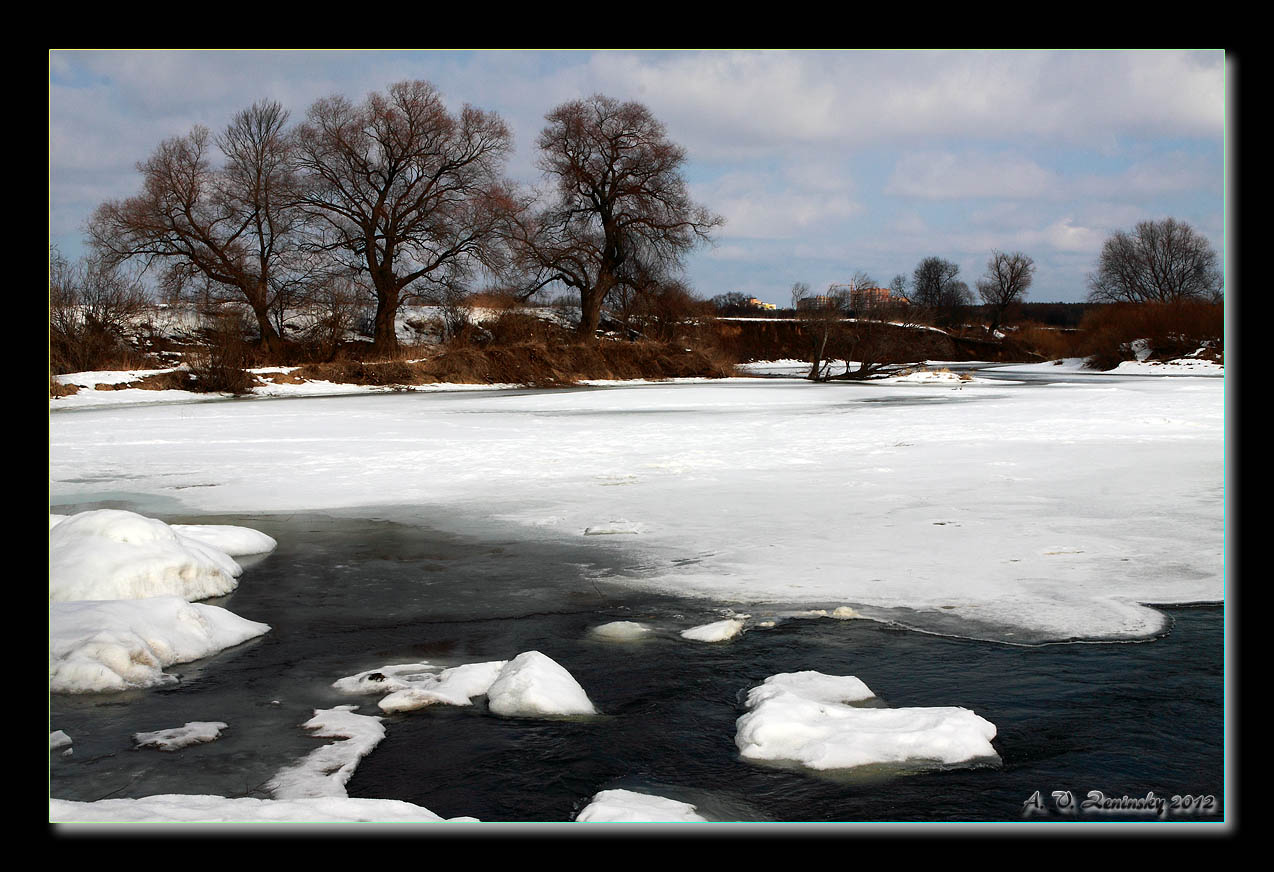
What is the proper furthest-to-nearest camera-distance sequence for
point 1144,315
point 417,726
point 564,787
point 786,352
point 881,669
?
point 786,352, point 1144,315, point 881,669, point 417,726, point 564,787

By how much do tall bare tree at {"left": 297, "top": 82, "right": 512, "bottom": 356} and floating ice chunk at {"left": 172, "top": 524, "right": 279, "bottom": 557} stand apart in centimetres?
2873

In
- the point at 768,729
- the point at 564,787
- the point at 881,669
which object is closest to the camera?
the point at 564,787

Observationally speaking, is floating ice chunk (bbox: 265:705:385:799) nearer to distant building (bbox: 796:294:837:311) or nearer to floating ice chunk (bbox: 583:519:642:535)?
floating ice chunk (bbox: 583:519:642:535)

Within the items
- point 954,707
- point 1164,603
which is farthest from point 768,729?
point 1164,603

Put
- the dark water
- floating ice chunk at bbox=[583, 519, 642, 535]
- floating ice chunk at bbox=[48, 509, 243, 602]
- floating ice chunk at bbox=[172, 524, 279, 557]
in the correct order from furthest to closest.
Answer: floating ice chunk at bbox=[583, 519, 642, 535]
floating ice chunk at bbox=[172, 524, 279, 557]
floating ice chunk at bbox=[48, 509, 243, 602]
the dark water

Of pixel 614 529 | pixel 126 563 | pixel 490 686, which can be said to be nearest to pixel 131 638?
pixel 126 563

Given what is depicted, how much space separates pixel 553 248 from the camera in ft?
127

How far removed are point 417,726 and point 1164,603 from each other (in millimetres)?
3656

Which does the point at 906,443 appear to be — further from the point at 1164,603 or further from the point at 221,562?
the point at 221,562

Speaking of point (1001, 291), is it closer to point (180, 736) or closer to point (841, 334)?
point (841, 334)

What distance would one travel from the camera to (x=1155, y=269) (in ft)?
67.8

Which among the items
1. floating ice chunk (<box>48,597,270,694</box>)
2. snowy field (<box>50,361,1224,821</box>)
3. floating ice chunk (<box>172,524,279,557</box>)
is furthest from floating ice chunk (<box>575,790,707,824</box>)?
floating ice chunk (<box>172,524,279,557</box>)

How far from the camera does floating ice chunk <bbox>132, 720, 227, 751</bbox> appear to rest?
3328 mm

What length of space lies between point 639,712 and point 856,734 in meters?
0.79
